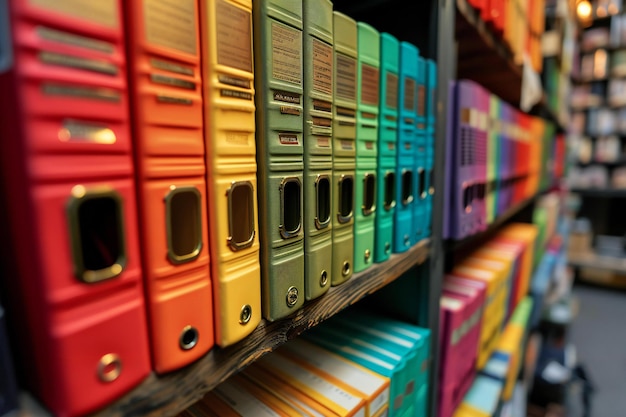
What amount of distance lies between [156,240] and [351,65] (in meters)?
0.35

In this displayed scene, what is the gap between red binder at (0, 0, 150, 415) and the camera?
206 millimetres

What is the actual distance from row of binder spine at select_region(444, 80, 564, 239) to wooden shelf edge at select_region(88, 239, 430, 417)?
352 mm

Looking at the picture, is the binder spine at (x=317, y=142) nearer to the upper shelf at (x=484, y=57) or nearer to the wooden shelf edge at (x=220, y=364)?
the wooden shelf edge at (x=220, y=364)

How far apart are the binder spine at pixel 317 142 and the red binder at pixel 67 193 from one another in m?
0.20

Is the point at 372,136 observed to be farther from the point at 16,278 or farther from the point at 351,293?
the point at 16,278

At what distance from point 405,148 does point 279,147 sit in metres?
0.31

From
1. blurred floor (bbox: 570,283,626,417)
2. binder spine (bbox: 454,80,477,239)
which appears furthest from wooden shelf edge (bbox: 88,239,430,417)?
blurred floor (bbox: 570,283,626,417)

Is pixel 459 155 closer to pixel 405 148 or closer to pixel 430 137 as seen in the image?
pixel 430 137

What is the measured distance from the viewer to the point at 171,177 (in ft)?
0.91

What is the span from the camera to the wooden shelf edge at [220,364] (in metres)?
0.28

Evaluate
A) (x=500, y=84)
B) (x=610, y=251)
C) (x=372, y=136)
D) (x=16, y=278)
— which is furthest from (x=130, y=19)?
(x=610, y=251)

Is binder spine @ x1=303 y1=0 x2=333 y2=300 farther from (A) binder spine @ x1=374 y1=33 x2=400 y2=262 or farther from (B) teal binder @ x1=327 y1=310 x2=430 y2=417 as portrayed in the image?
(B) teal binder @ x1=327 y1=310 x2=430 y2=417

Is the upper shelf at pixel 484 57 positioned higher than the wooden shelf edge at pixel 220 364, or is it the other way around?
the upper shelf at pixel 484 57

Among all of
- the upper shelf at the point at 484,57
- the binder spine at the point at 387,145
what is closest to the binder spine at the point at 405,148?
the binder spine at the point at 387,145
